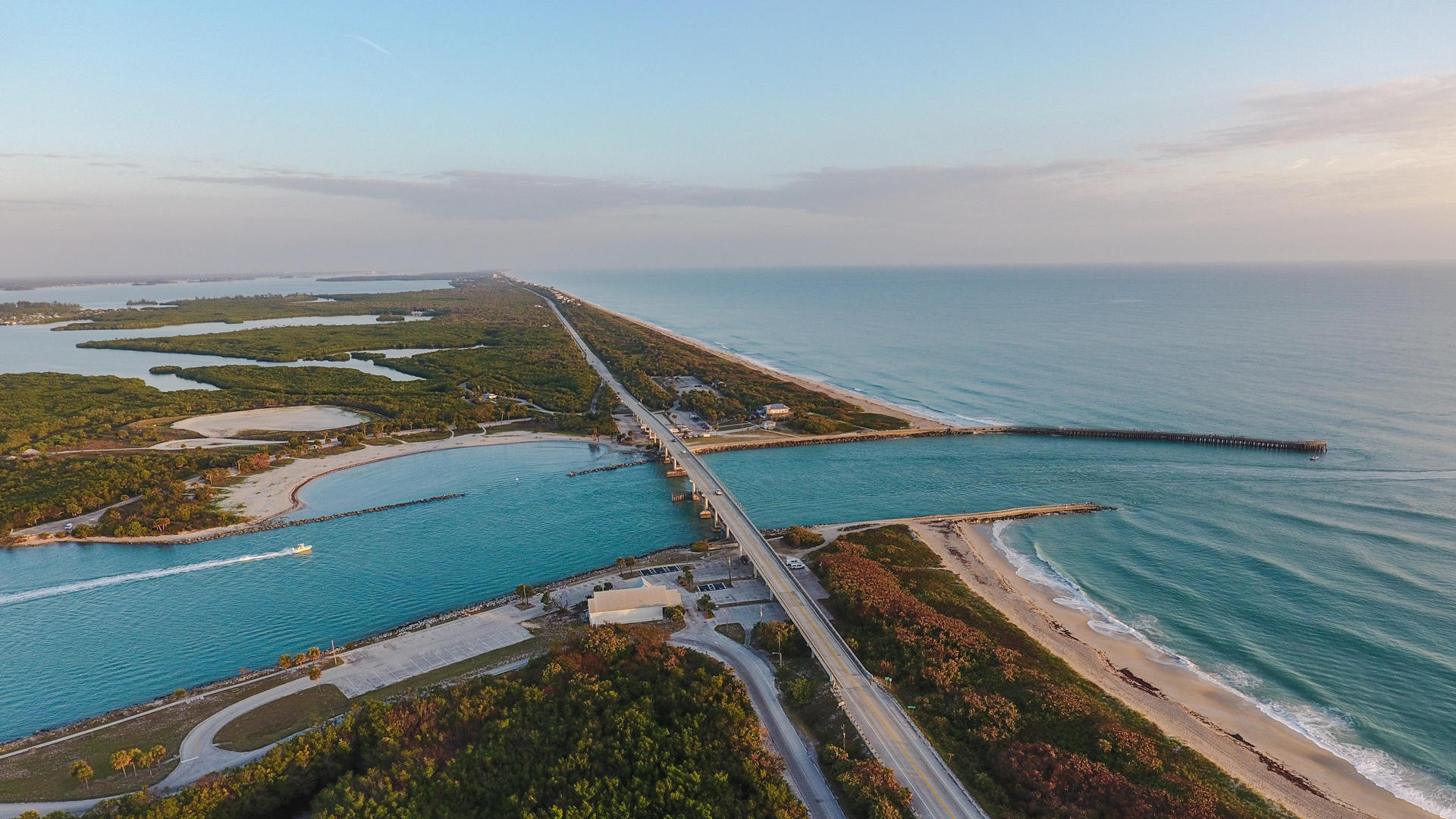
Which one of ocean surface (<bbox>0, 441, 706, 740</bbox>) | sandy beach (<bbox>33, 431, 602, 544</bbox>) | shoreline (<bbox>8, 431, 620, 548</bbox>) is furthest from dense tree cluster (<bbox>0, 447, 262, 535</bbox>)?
ocean surface (<bbox>0, 441, 706, 740</bbox>)

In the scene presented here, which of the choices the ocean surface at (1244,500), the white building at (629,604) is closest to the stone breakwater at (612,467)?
the ocean surface at (1244,500)

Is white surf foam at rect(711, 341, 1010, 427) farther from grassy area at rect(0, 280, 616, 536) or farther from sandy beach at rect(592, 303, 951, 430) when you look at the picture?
grassy area at rect(0, 280, 616, 536)

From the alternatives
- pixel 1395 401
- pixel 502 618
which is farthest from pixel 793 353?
pixel 502 618

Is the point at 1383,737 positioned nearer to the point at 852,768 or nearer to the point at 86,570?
the point at 852,768

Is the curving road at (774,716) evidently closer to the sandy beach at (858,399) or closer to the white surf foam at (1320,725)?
the white surf foam at (1320,725)

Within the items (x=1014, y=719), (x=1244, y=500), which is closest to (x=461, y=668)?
(x=1014, y=719)

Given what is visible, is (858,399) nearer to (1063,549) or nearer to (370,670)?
(1063,549)
